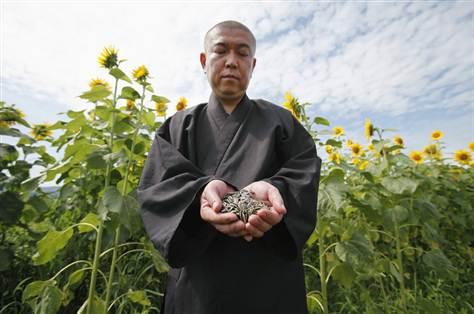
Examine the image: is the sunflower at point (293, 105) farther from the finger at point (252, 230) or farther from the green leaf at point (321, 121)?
the finger at point (252, 230)

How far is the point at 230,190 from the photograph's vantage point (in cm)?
114

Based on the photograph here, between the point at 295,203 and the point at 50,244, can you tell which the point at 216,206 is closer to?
the point at 295,203

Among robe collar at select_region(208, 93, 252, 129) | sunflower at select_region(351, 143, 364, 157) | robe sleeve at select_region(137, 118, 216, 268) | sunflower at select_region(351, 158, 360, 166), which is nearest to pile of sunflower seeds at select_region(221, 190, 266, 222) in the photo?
robe sleeve at select_region(137, 118, 216, 268)

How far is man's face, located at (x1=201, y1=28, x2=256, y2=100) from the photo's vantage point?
1.34m

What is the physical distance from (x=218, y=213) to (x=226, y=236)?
0.25 metres

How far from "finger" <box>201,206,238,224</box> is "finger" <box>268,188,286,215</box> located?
0.43 feet

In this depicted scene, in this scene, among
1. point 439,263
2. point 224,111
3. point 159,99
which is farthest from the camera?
point 439,263

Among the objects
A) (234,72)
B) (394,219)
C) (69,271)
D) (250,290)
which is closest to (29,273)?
(69,271)

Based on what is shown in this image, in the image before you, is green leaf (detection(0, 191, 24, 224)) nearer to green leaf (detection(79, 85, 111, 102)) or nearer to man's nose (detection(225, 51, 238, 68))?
green leaf (detection(79, 85, 111, 102))

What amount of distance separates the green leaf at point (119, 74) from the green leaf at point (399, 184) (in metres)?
1.74

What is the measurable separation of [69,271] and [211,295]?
171cm

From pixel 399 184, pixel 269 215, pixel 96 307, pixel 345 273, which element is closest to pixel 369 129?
pixel 399 184

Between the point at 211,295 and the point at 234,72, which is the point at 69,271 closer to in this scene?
the point at 211,295

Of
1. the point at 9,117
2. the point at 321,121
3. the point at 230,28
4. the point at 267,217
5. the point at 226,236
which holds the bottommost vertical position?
the point at 226,236
